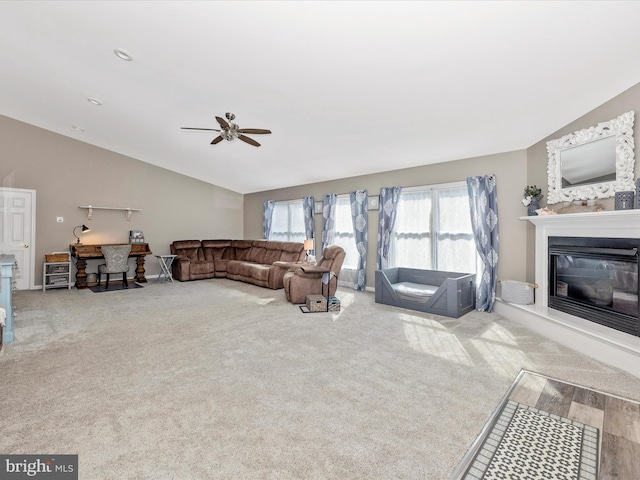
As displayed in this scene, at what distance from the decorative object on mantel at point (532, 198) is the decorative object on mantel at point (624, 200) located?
104 cm

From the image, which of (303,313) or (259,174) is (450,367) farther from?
(259,174)

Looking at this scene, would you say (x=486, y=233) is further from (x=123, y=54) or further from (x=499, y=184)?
(x=123, y=54)

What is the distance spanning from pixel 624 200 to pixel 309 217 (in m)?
5.48

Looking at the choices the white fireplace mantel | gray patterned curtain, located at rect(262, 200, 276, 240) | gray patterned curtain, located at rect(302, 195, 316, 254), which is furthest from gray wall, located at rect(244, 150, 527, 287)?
gray patterned curtain, located at rect(262, 200, 276, 240)

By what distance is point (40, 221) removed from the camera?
20.6 feet

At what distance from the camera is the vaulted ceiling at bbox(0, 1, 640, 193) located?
2352 mm

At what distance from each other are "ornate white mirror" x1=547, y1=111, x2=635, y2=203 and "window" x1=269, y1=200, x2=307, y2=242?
16.9 ft

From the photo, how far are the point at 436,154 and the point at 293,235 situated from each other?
426cm

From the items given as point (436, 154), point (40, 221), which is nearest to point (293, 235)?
point (436, 154)

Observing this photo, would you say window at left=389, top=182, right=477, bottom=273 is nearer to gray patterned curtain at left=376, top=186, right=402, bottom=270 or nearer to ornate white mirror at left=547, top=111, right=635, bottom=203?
gray patterned curtain at left=376, top=186, right=402, bottom=270

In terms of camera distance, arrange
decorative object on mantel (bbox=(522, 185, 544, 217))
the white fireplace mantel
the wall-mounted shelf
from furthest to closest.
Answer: the wall-mounted shelf, decorative object on mantel (bbox=(522, 185, 544, 217)), the white fireplace mantel

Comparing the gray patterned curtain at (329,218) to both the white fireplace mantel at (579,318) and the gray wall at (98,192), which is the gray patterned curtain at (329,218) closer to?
the white fireplace mantel at (579,318)

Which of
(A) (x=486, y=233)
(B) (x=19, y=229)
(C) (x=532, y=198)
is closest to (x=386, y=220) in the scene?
(A) (x=486, y=233)

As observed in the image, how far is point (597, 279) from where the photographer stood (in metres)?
3.36
